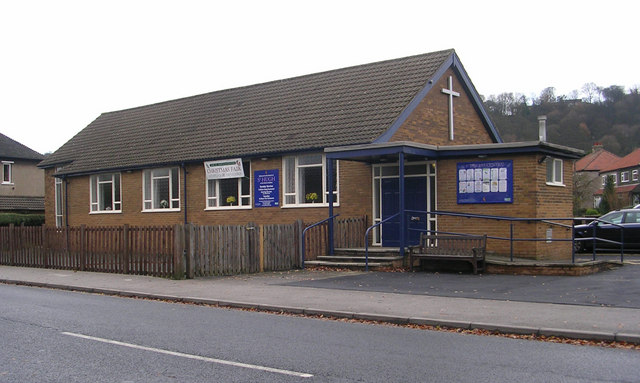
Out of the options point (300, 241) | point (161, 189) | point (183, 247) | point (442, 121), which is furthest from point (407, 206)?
point (161, 189)

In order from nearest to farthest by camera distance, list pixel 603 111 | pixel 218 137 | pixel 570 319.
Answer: pixel 570 319, pixel 218 137, pixel 603 111

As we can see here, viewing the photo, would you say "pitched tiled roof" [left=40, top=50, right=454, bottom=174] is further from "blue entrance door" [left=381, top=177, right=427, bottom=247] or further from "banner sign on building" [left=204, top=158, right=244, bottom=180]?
"blue entrance door" [left=381, top=177, right=427, bottom=247]

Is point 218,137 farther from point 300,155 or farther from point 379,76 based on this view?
point 379,76

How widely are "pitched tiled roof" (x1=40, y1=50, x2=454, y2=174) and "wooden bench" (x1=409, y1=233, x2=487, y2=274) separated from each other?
14.0 feet

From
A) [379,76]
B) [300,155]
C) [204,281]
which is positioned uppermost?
[379,76]

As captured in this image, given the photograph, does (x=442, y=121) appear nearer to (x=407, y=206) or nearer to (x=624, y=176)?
→ (x=407, y=206)

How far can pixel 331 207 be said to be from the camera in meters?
19.8

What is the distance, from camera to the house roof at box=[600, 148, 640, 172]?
7894 centimetres

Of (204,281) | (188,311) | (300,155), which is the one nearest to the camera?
(188,311)

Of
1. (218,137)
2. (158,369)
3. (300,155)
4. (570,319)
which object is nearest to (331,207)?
(300,155)

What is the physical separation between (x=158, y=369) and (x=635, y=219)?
66.0ft

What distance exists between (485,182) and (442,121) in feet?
17.8

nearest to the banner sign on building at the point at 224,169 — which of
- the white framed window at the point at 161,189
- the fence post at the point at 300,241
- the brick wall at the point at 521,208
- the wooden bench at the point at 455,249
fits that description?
the white framed window at the point at 161,189

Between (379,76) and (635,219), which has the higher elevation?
(379,76)
